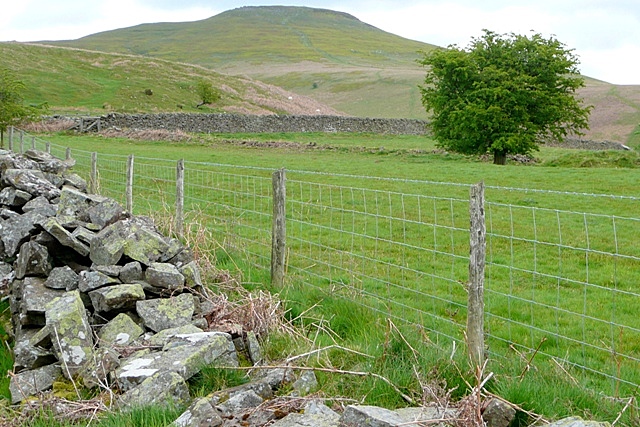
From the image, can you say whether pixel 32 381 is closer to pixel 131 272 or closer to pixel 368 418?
pixel 131 272

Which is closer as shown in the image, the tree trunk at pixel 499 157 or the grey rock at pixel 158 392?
the grey rock at pixel 158 392

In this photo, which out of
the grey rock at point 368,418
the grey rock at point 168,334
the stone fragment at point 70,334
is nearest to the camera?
the grey rock at point 368,418

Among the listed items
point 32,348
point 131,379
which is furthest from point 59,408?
point 32,348

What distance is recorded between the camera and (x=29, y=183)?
959cm

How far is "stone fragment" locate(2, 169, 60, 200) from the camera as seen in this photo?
946cm

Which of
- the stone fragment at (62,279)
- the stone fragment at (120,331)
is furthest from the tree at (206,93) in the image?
the stone fragment at (120,331)

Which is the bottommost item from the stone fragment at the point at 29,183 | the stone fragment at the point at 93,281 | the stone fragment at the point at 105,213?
the stone fragment at the point at 93,281

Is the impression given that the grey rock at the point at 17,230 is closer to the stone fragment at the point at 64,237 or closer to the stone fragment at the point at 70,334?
the stone fragment at the point at 64,237

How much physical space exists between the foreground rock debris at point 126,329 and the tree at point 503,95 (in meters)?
28.5

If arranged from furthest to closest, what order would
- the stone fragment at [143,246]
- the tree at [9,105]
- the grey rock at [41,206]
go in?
the tree at [9,105], the grey rock at [41,206], the stone fragment at [143,246]

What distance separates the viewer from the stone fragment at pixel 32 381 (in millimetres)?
5188

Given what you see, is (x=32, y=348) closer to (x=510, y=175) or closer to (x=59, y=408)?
(x=59, y=408)

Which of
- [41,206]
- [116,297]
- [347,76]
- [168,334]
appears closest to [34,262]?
[116,297]

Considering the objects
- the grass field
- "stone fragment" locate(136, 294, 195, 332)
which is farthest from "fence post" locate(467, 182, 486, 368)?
"stone fragment" locate(136, 294, 195, 332)
